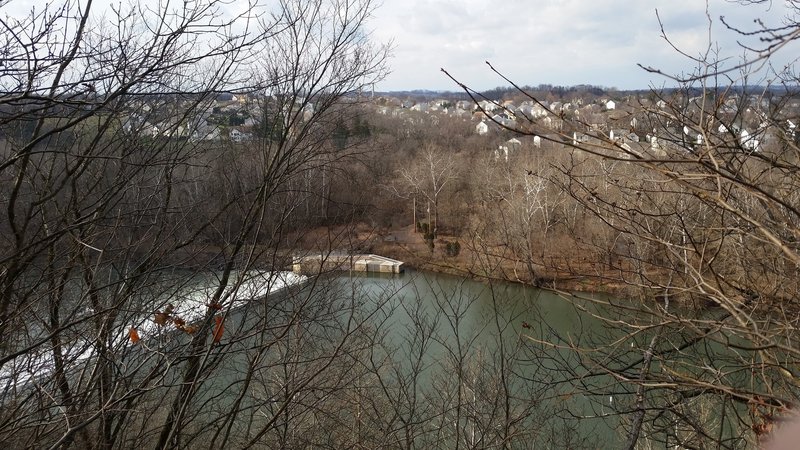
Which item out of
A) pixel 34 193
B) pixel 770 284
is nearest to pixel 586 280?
pixel 770 284

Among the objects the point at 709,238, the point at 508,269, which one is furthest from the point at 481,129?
the point at 709,238

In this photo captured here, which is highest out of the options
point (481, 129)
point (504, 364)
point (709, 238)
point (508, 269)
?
point (709, 238)

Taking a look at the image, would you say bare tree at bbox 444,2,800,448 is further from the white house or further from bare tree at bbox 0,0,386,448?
the white house

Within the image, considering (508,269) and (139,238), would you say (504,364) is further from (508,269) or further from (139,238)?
(139,238)

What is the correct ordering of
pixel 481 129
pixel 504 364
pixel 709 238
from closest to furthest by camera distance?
pixel 709 238 < pixel 504 364 < pixel 481 129

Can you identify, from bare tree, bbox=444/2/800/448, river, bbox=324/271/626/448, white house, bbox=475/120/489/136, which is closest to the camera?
bare tree, bbox=444/2/800/448

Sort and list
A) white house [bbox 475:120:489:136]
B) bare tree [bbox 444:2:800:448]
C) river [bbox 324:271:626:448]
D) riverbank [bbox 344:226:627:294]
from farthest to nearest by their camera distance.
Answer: white house [bbox 475:120:489:136] < river [bbox 324:271:626:448] < riverbank [bbox 344:226:627:294] < bare tree [bbox 444:2:800:448]

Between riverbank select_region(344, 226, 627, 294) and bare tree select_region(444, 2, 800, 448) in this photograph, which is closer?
bare tree select_region(444, 2, 800, 448)

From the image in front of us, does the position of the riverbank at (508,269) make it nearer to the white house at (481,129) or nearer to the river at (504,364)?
the river at (504,364)

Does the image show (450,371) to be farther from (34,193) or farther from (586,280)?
(34,193)

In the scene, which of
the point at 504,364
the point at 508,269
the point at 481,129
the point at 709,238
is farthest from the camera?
the point at 481,129

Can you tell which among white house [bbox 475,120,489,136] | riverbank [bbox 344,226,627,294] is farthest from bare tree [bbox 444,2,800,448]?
white house [bbox 475,120,489,136]

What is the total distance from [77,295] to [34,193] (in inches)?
21.6

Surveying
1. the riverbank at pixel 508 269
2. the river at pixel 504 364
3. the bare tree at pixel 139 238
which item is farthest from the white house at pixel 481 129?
the bare tree at pixel 139 238
